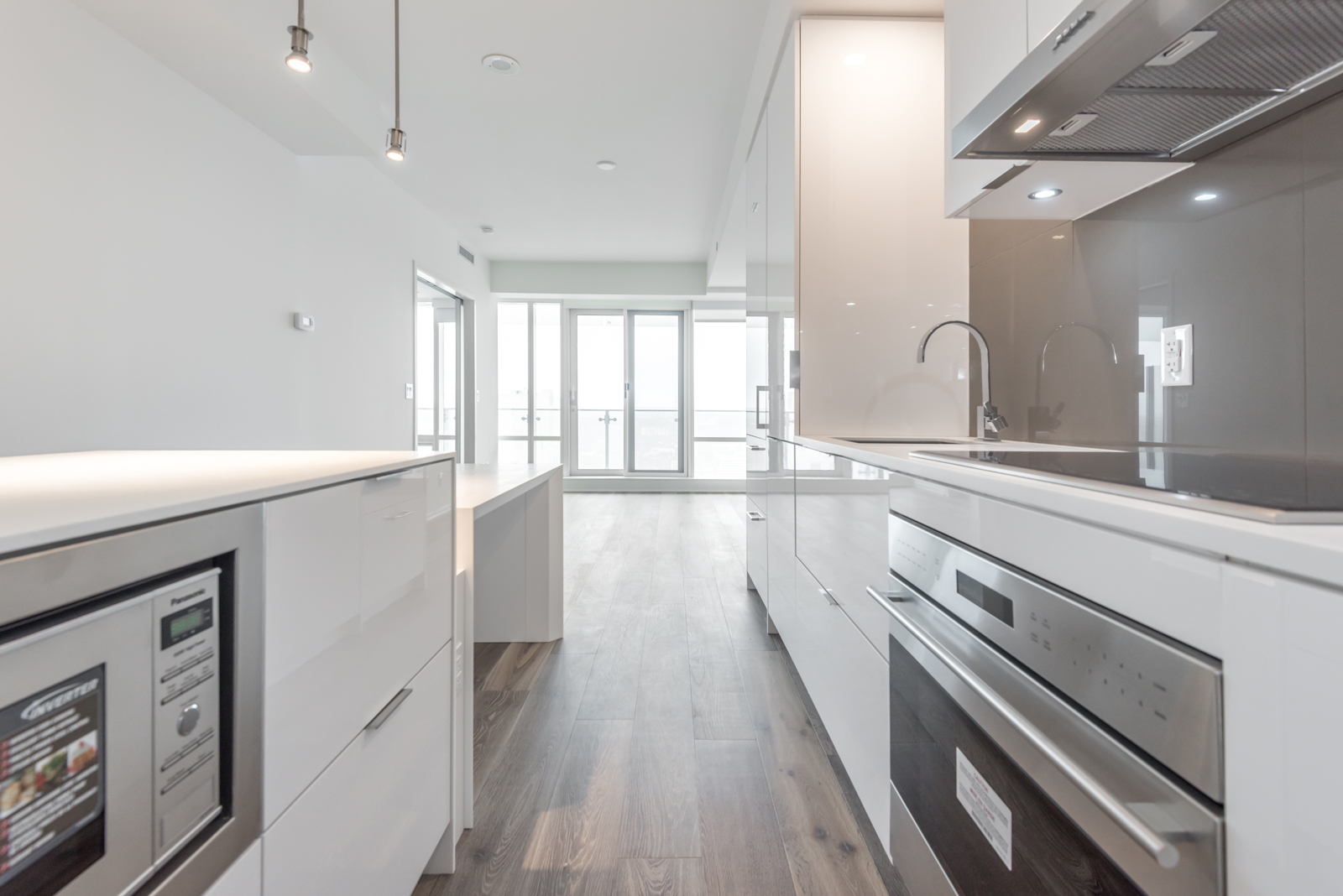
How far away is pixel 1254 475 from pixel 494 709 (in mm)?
1974

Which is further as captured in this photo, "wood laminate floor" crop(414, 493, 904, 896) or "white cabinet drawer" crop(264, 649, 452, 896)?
"wood laminate floor" crop(414, 493, 904, 896)

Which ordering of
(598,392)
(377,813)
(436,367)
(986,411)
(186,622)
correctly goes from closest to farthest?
(186,622)
(377,813)
(986,411)
(436,367)
(598,392)

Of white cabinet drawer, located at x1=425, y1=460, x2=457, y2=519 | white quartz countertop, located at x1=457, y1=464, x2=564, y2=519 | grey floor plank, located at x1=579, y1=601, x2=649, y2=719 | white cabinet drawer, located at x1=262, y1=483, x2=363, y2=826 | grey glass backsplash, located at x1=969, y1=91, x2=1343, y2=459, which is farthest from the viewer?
grey floor plank, located at x1=579, y1=601, x2=649, y2=719

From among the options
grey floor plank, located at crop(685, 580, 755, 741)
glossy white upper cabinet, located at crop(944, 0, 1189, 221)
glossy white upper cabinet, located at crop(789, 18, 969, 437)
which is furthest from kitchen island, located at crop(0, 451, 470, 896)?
glossy white upper cabinet, located at crop(789, 18, 969, 437)

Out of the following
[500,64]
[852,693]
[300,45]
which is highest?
[500,64]

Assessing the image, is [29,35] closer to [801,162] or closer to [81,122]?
[81,122]

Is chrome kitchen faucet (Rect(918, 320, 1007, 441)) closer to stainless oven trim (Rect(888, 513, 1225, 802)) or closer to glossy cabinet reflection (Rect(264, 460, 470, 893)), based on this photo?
stainless oven trim (Rect(888, 513, 1225, 802))

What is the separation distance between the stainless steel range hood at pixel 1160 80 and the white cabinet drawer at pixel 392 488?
3.99 ft

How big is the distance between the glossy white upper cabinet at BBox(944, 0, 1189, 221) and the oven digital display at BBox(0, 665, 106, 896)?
→ 1.60 metres

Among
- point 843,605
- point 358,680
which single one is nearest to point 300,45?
point 358,680

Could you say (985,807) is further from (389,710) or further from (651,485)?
(651,485)

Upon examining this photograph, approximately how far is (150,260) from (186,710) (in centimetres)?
252

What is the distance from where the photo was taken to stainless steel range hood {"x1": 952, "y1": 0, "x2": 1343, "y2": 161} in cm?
86

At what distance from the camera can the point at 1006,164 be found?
4.53 ft
